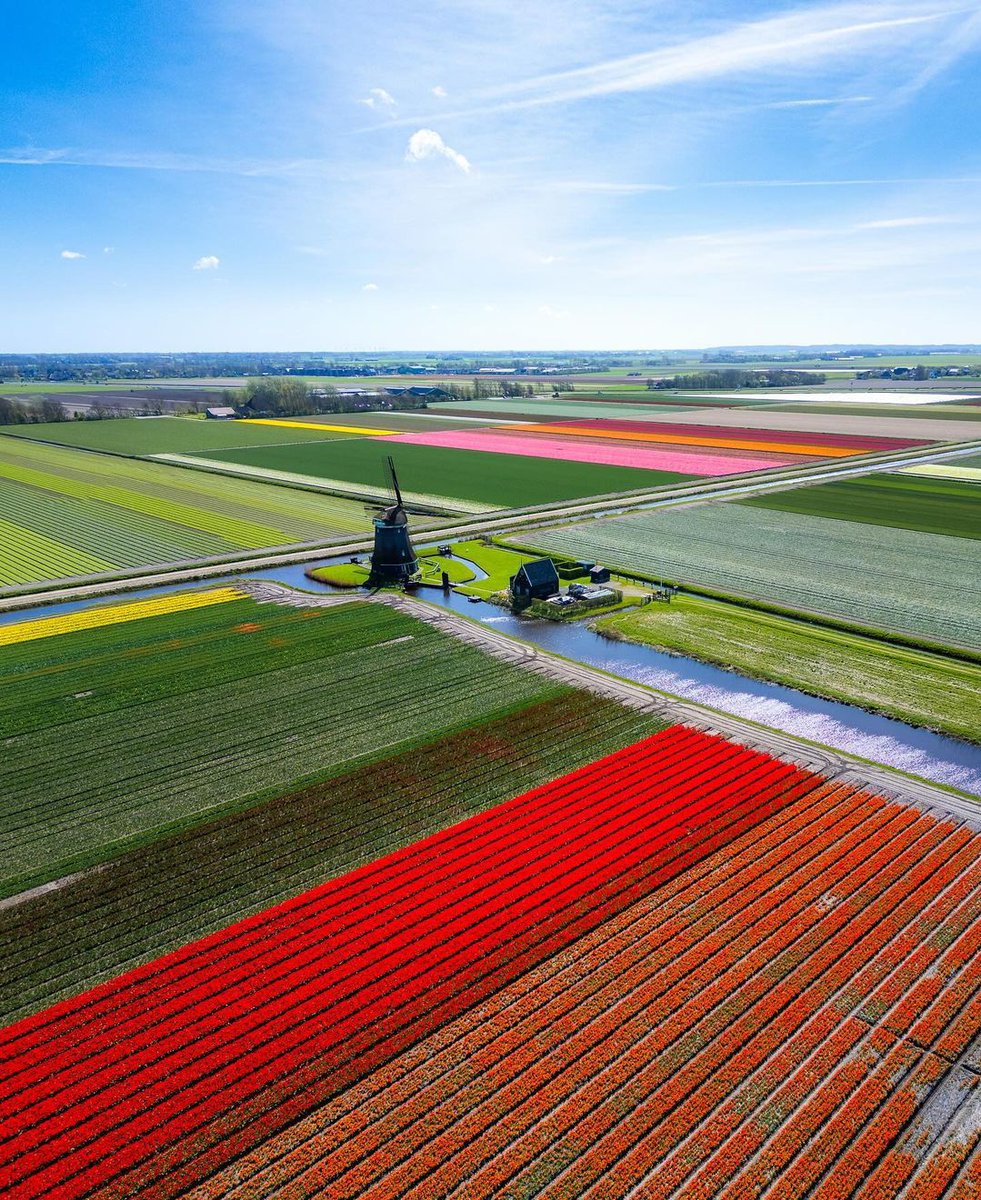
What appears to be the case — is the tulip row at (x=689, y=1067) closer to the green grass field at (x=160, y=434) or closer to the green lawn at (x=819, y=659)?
the green lawn at (x=819, y=659)

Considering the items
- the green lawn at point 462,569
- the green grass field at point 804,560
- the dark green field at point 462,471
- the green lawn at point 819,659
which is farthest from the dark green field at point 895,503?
the green lawn at point 462,569

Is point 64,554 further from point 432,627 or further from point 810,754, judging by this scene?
point 810,754

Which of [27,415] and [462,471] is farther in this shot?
[27,415]

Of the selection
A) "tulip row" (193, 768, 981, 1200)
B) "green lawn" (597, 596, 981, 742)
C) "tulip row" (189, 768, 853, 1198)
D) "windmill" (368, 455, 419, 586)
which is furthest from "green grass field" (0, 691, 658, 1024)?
"windmill" (368, 455, 419, 586)

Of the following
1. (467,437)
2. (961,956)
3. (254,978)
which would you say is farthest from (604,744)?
(467,437)

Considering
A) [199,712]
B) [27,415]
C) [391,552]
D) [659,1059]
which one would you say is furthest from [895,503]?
[27,415]

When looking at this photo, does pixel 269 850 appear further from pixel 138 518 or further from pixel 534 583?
pixel 138 518

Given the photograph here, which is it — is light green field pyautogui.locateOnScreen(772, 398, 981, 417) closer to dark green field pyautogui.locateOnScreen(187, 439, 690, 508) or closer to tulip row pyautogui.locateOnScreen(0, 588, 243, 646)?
dark green field pyautogui.locateOnScreen(187, 439, 690, 508)
